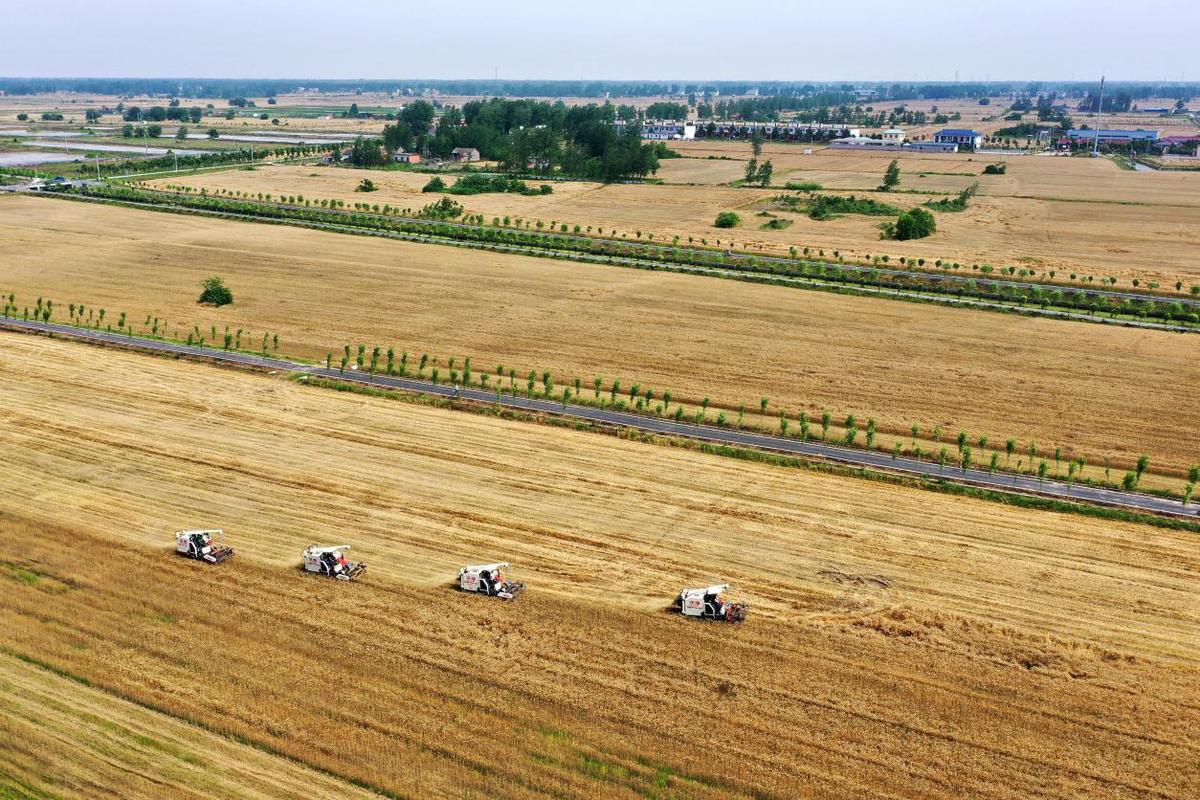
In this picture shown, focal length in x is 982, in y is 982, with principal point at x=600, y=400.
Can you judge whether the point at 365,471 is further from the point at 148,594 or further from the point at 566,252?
the point at 566,252

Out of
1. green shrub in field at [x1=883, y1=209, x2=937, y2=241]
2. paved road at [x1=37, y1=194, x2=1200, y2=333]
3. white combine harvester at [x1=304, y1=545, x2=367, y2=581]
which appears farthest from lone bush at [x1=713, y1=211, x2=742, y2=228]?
white combine harvester at [x1=304, y1=545, x2=367, y2=581]

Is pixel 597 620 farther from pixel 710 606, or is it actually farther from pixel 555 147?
pixel 555 147

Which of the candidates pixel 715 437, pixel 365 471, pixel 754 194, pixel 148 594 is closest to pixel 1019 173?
pixel 754 194

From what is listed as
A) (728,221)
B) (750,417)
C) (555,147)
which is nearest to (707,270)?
(728,221)

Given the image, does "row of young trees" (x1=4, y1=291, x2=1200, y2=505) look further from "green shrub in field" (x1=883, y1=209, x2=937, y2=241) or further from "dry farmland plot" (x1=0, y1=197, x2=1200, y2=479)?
"green shrub in field" (x1=883, y1=209, x2=937, y2=241)

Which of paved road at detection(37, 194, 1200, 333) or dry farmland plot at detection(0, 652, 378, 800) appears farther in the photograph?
paved road at detection(37, 194, 1200, 333)

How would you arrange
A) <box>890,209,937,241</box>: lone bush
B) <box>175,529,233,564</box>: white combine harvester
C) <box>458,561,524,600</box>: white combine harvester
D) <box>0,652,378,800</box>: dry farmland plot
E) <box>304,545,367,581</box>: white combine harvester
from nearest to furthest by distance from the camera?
<box>0,652,378,800</box>: dry farmland plot → <box>458,561,524,600</box>: white combine harvester → <box>304,545,367,581</box>: white combine harvester → <box>175,529,233,564</box>: white combine harvester → <box>890,209,937,241</box>: lone bush
